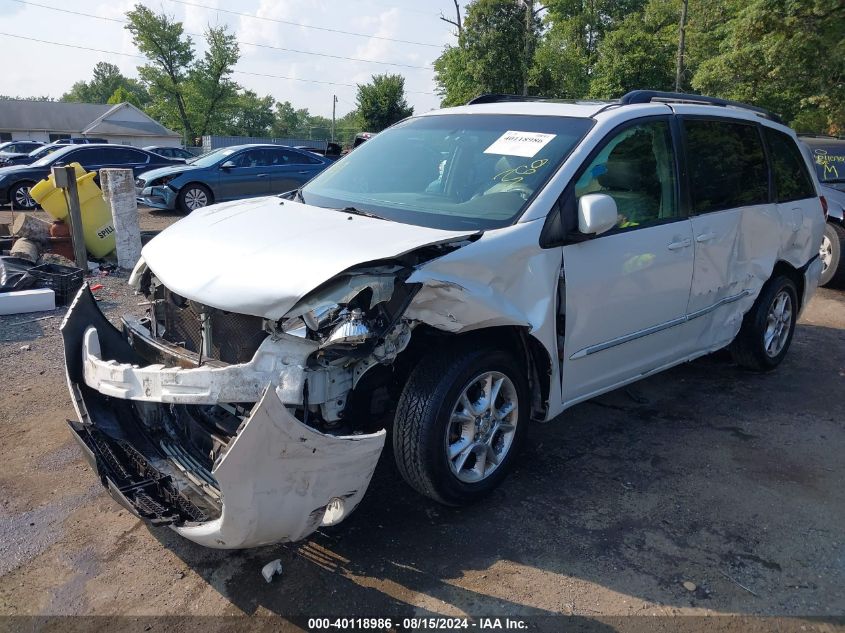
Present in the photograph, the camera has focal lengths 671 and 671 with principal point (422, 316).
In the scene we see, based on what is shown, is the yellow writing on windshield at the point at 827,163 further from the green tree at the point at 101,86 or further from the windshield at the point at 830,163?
the green tree at the point at 101,86

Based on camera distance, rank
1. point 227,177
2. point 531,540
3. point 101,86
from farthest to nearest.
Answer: point 101,86
point 227,177
point 531,540

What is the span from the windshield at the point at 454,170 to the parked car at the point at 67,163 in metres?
14.1

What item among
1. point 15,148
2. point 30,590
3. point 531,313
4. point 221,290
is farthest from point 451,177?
point 15,148

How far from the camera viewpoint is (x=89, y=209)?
29.9 ft

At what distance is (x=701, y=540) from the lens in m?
3.22

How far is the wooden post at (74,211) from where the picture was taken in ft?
26.1

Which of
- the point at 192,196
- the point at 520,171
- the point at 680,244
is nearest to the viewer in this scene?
the point at 520,171

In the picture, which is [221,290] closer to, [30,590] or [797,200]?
[30,590]

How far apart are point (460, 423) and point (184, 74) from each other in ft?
222

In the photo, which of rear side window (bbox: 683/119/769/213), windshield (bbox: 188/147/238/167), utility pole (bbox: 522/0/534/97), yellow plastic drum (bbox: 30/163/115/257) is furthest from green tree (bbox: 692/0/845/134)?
yellow plastic drum (bbox: 30/163/115/257)

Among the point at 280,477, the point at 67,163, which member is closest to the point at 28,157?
the point at 67,163

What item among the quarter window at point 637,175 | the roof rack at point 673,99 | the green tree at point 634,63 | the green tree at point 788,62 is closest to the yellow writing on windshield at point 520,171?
the quarter window at point 637,175

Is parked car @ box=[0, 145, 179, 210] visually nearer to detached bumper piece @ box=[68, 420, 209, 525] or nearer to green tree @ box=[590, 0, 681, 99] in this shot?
detached bumper piece @ box=[68, 420, 209, 525]

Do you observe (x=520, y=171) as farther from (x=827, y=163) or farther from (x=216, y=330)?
Answer: (x=827, y=163)
